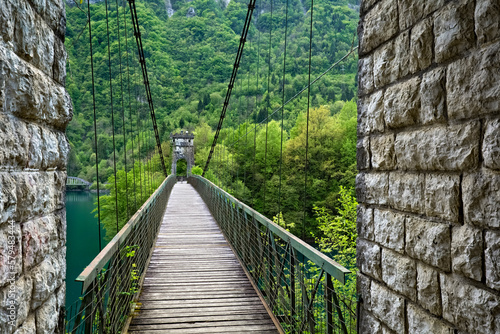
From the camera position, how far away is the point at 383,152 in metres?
1.37

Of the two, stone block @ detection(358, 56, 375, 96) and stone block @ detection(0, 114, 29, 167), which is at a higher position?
Answer: stone block @ detection(358, 56, 375, 96)

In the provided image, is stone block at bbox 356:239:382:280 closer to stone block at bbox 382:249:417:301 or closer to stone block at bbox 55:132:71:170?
stone block at bbox 382:249:417:301

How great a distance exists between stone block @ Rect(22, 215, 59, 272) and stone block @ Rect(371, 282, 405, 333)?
46.6 inches

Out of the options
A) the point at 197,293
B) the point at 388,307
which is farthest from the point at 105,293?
the point at 388,307

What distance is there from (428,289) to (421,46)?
2.49 ft

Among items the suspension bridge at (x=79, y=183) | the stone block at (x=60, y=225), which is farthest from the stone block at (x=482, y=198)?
the suspension bridge at (x=79, y=183)

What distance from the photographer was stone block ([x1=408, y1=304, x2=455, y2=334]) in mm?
1028

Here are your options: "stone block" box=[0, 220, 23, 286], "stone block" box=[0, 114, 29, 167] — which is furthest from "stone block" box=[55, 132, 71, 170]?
"stone block" box=[0, 220, 23, 286]

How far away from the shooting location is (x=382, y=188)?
1377mm

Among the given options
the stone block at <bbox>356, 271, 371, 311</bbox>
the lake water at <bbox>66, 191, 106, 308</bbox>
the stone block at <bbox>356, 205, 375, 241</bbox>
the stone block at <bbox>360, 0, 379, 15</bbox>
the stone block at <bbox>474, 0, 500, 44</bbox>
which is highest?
the stone block at <bbox>360, 0, 379, 15</bbox>

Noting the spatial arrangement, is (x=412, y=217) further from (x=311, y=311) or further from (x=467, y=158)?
(x=311, y=311)

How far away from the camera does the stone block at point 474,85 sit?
867mm

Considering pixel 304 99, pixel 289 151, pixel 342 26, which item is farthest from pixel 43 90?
pixel 304 99

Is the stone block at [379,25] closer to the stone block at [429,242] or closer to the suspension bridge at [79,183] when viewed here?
the stone block at [429,242]
